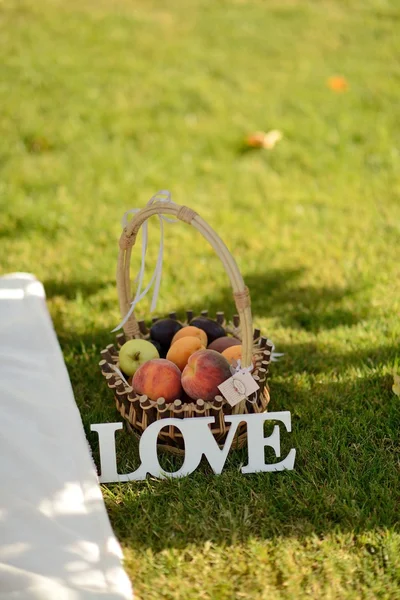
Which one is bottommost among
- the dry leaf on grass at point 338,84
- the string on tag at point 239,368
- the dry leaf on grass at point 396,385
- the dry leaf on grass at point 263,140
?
the dry leaf on grass at point 396,385

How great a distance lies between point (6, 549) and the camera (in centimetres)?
189

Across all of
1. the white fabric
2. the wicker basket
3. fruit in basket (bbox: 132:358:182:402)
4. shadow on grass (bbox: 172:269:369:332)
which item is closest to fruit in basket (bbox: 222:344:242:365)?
the wicker basket

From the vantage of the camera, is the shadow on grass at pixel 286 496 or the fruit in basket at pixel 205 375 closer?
the shadow on grass at pixel 286 496

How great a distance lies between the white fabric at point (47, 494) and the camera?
1818 millimetres

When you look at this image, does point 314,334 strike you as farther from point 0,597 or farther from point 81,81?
point 81,81

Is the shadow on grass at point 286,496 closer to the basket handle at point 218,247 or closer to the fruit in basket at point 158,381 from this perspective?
the fruit in basket at point 158,381

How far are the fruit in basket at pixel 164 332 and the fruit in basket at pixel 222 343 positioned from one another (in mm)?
167

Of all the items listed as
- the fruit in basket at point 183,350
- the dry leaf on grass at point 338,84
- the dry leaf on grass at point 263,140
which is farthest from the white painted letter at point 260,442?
the dry leaf on grass at point 338,84

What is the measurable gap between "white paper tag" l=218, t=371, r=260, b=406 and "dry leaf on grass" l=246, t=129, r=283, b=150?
3292mm

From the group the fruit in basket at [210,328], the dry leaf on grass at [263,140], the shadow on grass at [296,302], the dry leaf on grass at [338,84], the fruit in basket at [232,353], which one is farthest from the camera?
the dry leaf on grass at [338,84]

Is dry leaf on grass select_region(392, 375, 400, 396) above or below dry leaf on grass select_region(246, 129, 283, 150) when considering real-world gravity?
below

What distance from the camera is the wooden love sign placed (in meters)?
2.23

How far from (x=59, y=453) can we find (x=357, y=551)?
0.92 metres

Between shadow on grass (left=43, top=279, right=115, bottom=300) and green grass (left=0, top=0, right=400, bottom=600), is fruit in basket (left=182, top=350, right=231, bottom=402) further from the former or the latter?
shadow on grass (left=43, top=279, right=115, bottom=300)
